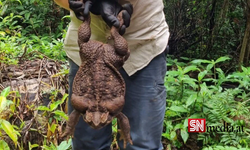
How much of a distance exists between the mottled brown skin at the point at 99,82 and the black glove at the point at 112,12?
1.1 inches

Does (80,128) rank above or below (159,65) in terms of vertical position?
below

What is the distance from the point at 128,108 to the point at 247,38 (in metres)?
2.49

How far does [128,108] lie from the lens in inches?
54.4

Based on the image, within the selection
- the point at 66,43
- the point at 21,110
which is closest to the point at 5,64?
the point at 21,110

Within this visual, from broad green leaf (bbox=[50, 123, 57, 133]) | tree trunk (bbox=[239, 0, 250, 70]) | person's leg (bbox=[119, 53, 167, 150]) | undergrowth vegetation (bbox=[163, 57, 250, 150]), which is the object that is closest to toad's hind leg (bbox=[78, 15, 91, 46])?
person's leg (bbox=[119, 53, 167, 150])

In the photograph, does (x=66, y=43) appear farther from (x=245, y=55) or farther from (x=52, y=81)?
(x=245, y=55)

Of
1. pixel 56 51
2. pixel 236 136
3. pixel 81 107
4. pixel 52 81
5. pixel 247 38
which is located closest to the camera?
pixel 81 107

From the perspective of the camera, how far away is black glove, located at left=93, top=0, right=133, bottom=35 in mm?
973

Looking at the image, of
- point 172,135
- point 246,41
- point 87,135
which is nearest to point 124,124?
point 87,135

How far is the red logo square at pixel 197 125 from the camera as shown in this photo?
2.37m

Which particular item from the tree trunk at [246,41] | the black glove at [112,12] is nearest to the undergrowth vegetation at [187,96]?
the tree trunk at [246,41]

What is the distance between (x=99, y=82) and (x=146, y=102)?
0.48 m

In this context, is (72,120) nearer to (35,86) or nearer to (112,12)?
(112,12)

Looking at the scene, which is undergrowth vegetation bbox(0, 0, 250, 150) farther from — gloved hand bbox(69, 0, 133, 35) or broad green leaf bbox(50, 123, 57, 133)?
gloved hand bbox(69, 0, 133, 35)
